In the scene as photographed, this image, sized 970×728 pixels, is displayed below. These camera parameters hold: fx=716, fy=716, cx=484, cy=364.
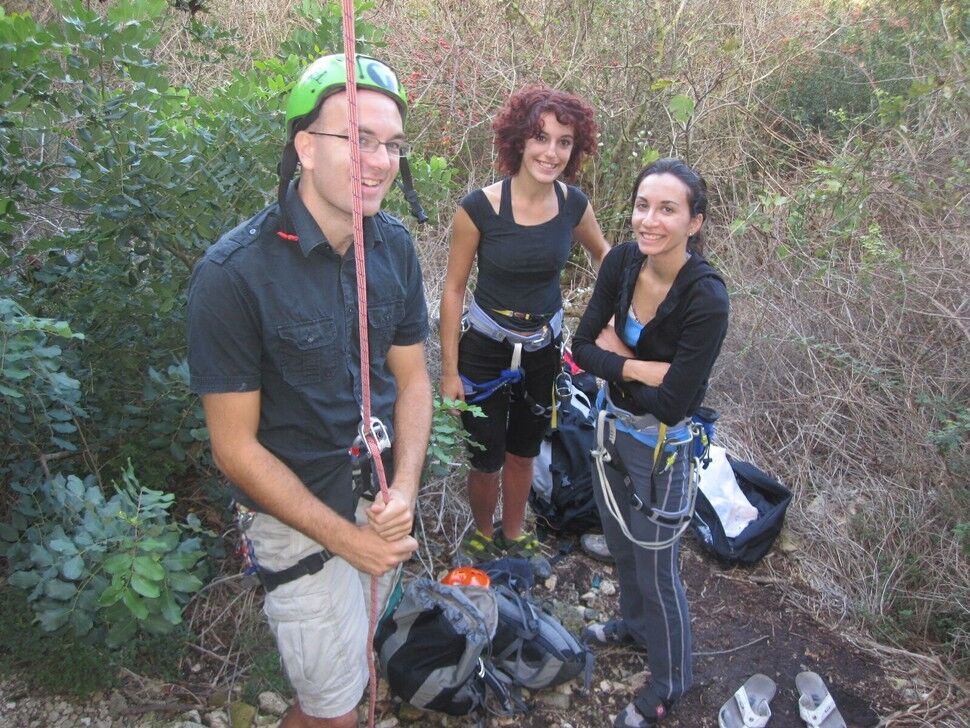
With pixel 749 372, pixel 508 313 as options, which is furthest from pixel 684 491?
pixel 749 372

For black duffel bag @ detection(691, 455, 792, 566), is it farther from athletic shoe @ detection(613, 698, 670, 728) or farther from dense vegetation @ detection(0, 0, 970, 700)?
athletic shoe @ detection(613, 698, 670, 728)

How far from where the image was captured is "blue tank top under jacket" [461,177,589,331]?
294cm

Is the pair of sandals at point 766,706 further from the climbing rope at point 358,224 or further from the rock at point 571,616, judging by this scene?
the climbing rope at point 358,224

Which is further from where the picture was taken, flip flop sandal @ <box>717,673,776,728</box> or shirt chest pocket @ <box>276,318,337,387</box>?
flip flop sandal @ <box>717,673,776,728</box>

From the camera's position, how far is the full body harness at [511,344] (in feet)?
10.0

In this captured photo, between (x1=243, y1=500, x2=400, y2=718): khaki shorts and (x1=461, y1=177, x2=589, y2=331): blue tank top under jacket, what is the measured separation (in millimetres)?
1449

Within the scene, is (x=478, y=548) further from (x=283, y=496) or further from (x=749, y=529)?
(x=283, y=496)

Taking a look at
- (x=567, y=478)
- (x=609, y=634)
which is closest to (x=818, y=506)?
(x=567, y=478)

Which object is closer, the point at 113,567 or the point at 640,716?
the point at 113,567

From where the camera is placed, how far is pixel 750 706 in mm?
2756

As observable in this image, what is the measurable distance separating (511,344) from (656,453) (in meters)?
0.93

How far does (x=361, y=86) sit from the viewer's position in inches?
65.9

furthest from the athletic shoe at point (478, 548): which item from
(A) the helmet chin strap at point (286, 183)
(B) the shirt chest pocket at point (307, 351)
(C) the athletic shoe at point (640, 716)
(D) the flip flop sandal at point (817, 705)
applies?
(A) the helmet chin strap at point (286, 183)

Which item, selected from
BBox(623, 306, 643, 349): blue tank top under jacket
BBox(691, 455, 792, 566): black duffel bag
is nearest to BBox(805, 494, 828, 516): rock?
BBox(691, 455, 792, 566): black duffel bag
